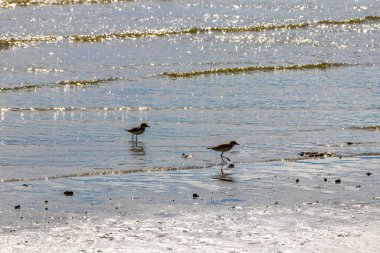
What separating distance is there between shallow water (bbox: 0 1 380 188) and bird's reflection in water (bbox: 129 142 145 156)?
0.02 m

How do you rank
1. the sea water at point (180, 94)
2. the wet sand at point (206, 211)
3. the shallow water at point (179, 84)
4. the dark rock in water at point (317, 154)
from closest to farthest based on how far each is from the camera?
the wet sand at point (206, 211)
the sea water at point (180, 94)
the dark rock in water at point (317, 154)
the shallow water at point (179, 84)

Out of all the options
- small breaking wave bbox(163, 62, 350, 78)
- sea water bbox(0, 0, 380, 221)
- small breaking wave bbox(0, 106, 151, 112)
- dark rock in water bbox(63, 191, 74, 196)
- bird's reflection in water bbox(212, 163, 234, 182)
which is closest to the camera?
dark rock in water bbox(63, 191, 74, 196)

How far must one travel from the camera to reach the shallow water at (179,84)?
15367mm

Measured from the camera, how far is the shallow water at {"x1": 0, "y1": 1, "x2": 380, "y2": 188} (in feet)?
50.4

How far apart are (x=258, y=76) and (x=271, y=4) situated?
16.0 m

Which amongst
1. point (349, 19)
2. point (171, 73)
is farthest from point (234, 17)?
point (171, 73)

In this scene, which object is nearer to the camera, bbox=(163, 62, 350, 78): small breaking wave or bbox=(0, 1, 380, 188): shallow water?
bbox=(0, 1, 380, 188): shallow water

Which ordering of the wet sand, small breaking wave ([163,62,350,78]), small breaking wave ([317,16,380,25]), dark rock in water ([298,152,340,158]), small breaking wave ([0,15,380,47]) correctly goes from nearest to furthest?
the wet sand < dark rock in water ([298,152,340,158]) < small breaking wave ([163,62,350,78]) < small breaking wave ([0,15,380,47]) < small breaking wave ([317,16,380,25])

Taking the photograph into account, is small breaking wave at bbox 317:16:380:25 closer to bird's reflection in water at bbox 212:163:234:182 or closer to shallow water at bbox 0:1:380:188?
shallow water at bbox 0:1:380:188

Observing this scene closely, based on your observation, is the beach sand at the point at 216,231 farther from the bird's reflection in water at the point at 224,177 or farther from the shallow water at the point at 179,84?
the shallow water at the point at 179,84

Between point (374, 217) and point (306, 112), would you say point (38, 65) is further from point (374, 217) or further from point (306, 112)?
point (374, 217)

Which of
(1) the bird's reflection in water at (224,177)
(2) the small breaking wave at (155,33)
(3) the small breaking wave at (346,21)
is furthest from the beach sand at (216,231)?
(3) the small breaking wave at (346,21)

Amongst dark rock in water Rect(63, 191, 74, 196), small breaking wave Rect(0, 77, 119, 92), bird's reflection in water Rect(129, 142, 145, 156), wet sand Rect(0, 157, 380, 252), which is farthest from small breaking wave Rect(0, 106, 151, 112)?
dark rock in water Rect(63, 191, 74, 196)

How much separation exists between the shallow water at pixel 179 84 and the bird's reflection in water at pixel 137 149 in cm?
2
